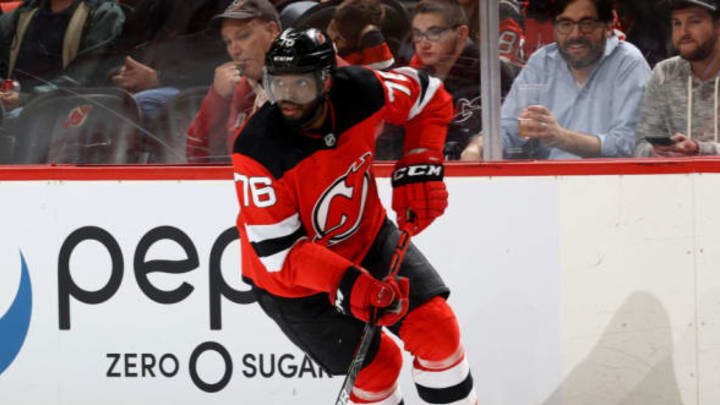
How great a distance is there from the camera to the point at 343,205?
2.55 meters

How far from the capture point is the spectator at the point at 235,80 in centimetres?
334

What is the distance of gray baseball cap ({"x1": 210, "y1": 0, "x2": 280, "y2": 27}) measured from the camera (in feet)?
10.9

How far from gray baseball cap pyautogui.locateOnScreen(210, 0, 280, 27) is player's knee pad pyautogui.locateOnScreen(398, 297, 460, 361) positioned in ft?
4.37

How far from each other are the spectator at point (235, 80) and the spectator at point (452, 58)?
0.53m

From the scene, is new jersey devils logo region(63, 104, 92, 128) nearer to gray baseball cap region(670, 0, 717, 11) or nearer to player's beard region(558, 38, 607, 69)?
player's beard region(558, 38, 607, 69)

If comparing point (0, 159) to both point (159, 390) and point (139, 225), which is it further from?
point (159, 390)

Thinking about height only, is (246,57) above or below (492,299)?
above

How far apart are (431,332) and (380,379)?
23cm

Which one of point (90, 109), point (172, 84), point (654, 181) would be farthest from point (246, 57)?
point (654, 181)

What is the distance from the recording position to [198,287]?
3.30 m

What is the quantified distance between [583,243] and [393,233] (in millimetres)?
871

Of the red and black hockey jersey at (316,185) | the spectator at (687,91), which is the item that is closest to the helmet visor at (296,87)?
the red and black hockey jersey at (316,185)

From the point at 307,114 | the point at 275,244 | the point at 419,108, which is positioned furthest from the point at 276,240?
the point at 419,108

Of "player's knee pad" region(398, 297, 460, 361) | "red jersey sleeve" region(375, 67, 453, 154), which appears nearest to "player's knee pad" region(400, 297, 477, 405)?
"player's knee pad" region(398, 297, 460, 361)
